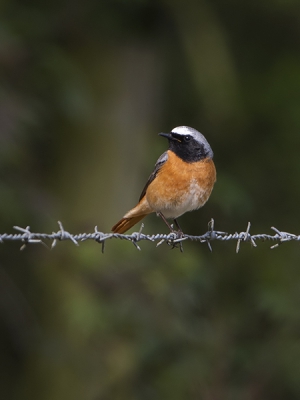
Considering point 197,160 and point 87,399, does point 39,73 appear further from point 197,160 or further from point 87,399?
point 87,399

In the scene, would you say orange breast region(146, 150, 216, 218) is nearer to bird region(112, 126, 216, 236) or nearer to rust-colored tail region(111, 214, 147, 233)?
bird region(112, 126, 216, 236)

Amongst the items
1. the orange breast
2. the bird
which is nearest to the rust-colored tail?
the bird

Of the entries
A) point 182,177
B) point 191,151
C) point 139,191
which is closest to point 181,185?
point 182,177

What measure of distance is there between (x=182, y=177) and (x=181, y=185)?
0.18 feet

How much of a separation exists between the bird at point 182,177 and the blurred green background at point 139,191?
1.59 metres

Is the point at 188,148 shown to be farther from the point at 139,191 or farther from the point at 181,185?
the point at 139,191

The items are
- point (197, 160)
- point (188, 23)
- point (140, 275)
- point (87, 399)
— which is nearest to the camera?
point (197, 160)

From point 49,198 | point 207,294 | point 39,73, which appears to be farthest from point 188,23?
point 207,294

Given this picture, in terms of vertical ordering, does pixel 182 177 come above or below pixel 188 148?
below

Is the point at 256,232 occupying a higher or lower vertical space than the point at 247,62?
lower

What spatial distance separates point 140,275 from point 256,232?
201cm

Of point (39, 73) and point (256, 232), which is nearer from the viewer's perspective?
point (39, 73)

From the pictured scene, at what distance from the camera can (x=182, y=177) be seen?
4.98m

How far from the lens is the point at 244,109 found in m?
8.20
